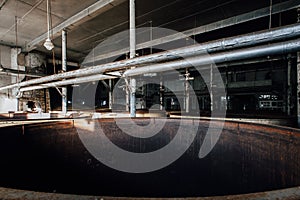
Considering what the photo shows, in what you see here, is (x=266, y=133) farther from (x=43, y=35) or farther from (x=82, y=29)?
(x=43, y=35)

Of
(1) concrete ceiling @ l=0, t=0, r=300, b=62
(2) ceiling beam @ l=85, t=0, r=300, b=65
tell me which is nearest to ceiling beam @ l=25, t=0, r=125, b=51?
(1) concrete ceiling @ l=0, t=0, r=300, b=62

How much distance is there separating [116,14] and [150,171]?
14.2ft

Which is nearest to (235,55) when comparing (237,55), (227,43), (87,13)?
(237,55)

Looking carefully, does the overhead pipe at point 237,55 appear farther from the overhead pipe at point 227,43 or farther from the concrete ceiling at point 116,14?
the concrete ceiling at point 116,14

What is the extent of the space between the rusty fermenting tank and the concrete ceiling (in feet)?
10.4

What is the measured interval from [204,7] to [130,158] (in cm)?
424

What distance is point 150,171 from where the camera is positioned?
2953 millimetres

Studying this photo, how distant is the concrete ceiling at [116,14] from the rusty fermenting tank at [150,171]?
319 centimetres

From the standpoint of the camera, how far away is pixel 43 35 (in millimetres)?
6348

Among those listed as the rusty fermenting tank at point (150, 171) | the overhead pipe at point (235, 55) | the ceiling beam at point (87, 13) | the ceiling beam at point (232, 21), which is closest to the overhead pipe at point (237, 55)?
the overhead pipe at point (235, 55)

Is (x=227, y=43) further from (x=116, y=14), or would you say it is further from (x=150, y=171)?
(x=116, y=14)

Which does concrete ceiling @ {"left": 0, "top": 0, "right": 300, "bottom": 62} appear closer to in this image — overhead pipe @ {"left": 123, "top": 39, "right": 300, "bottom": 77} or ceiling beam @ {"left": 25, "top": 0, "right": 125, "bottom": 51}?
ceiling beam @ {"left": 25, "top": 0, "right": 125, "bottom": 51}

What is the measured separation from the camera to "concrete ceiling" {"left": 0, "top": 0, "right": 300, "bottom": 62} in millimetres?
4129

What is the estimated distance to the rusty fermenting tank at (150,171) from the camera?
179 centimetres
